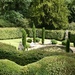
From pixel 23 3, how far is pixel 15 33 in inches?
354

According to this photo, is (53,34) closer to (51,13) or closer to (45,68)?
(51,13)

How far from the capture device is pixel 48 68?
17.6 feet

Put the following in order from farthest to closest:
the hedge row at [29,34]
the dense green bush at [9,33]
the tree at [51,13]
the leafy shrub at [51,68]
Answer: the tree at [51,13]
the hedge row at [29,34]
the dense green bush at [9,33]
the leafy shrub at [51,68]

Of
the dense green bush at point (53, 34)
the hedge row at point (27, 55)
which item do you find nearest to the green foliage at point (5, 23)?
the dense green bush at point (53, 34)

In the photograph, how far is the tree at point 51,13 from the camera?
113ft

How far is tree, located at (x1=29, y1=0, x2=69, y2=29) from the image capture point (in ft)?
113

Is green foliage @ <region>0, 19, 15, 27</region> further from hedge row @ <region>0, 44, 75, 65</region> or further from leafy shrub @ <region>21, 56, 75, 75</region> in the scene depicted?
leafy shrub @ <region>21, 56, 75, 75</region>

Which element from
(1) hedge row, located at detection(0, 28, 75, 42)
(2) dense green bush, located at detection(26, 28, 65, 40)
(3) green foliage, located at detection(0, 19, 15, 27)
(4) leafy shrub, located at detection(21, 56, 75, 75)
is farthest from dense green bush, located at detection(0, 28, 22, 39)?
(4) leafy shrub, located at detection(21, 56, 75, 75)

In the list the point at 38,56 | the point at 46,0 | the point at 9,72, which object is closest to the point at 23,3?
the point at 46,0

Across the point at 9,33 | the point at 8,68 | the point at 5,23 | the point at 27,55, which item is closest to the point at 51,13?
the point at 9,33

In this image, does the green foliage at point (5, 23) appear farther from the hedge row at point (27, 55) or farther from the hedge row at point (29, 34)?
the hedge row at point (27, 55)

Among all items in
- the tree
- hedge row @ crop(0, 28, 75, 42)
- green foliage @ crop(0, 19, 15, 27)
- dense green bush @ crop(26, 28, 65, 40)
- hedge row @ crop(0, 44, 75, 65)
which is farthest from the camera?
green foliage @ crop(0, 19, 15, 27)

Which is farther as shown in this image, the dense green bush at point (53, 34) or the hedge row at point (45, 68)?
the dense green bush at point (53, 34)

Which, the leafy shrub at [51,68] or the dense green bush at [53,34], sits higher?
the leafy shrub at [51,68]
